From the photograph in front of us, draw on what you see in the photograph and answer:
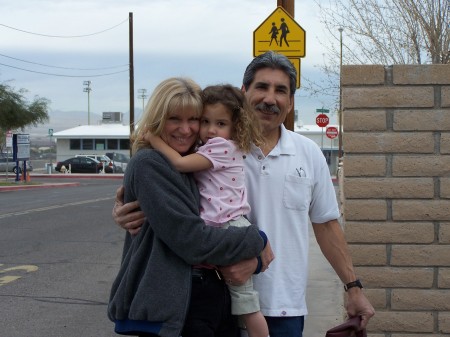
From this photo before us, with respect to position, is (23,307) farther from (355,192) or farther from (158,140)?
(158,140)

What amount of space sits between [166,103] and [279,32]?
5.91 metres

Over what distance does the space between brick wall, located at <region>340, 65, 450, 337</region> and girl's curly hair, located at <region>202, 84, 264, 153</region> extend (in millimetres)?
1951

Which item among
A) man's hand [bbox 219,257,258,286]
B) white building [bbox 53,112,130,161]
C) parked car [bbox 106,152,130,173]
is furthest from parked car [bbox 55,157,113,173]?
man's hand [bbox 219,257,258,286]

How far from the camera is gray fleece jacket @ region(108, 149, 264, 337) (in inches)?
102

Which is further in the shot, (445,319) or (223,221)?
(445,319)

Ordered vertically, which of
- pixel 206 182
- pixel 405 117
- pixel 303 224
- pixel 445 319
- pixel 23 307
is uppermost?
pixel 405 117

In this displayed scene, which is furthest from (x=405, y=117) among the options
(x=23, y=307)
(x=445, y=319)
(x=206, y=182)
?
(x=23, y=307)

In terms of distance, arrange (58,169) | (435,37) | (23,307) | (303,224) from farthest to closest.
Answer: (58,169), (435,37), (23,307), (303,224)

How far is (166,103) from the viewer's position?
271 cm

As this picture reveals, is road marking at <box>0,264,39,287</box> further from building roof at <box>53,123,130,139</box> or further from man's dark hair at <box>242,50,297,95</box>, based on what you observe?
building roof at <box>53,123,130,139</box>

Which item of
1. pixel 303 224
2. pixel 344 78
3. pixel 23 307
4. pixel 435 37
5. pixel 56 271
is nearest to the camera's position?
pixel 303 224

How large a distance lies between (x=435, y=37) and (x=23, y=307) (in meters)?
7.12

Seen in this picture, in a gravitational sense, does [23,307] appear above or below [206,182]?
below

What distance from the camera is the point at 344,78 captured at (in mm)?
4711
